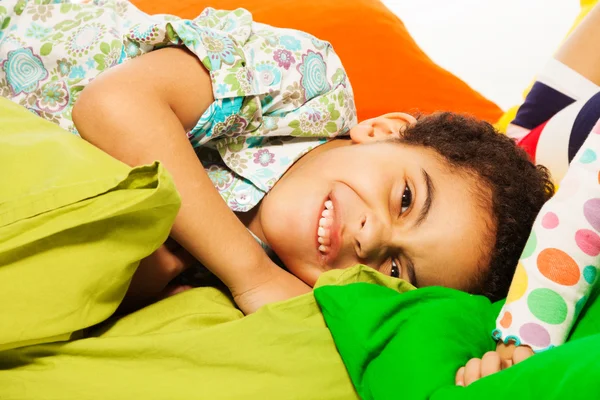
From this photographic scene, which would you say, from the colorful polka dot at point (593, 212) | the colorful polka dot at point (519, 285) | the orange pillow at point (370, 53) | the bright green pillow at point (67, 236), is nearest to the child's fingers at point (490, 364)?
the colorful polka dot at point (519, 285)

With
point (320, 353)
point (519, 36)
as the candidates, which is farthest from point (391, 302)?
point (519, 36)

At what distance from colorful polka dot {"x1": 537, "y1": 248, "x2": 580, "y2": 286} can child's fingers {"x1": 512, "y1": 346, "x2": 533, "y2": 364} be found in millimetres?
93

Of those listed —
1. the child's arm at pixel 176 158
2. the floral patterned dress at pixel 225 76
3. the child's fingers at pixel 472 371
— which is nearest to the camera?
the child's fingers at pixel 472 371

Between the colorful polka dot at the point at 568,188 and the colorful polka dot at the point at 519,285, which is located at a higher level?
the colorful polka dot at the point at 568,188

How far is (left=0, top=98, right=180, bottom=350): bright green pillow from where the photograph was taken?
57cm

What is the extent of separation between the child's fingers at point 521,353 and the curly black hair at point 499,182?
0.73 ft

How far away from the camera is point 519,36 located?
7.31 feet

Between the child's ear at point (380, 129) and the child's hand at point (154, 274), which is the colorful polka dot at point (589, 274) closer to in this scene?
the child's ear at point (380, 129)

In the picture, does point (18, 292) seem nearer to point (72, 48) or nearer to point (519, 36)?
point (72, 48)

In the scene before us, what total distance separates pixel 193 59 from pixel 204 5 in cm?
62

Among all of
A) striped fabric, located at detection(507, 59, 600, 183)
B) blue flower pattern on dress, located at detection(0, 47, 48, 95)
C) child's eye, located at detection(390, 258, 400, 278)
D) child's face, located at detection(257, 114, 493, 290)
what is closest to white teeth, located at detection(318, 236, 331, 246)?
child's face, located at detection(257, 114, 493, 290)

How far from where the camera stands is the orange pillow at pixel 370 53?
140cm

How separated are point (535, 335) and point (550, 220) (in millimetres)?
155

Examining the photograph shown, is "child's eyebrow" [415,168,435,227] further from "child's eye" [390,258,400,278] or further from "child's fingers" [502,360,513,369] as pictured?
"child's fingers" [502,360,513,369]
